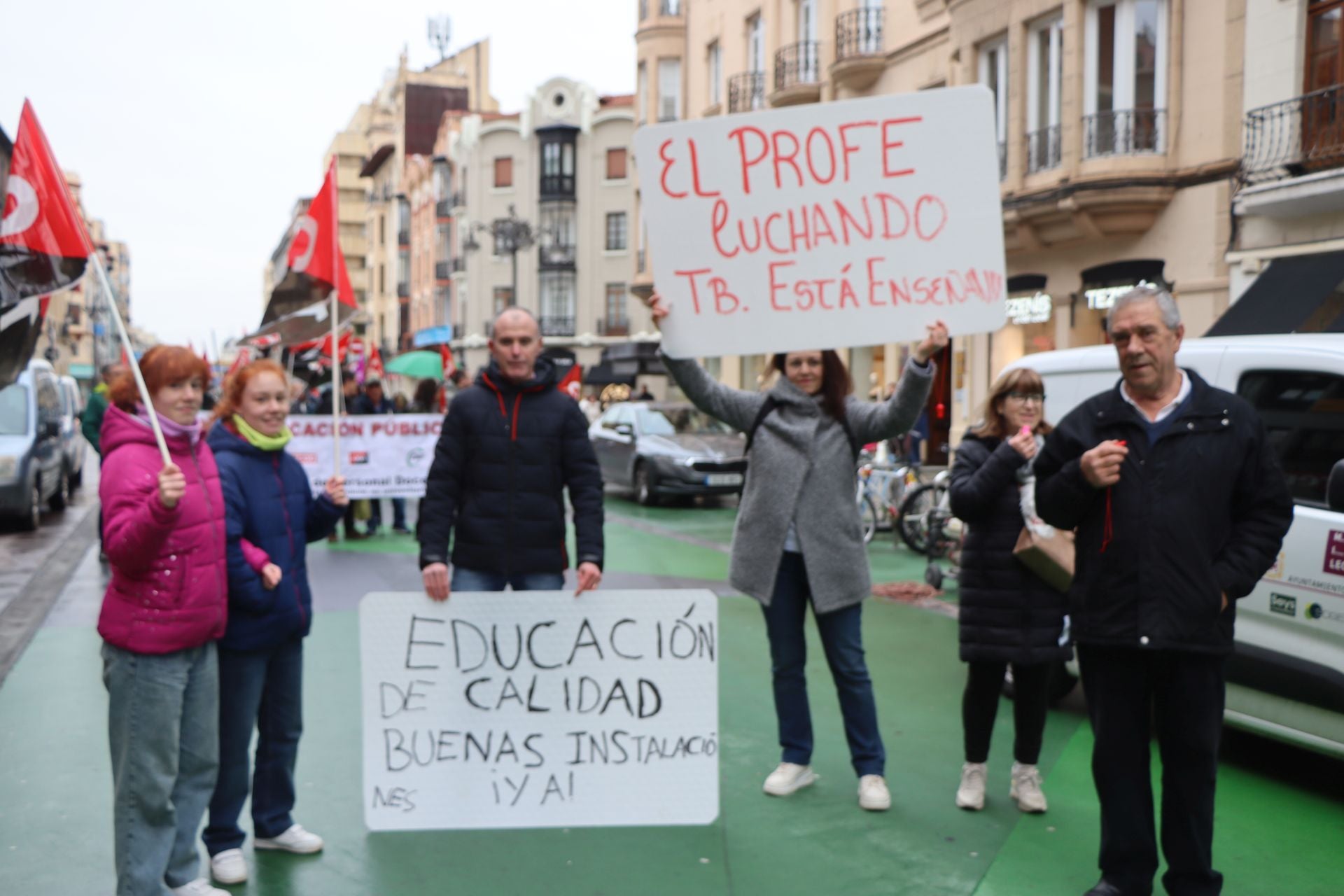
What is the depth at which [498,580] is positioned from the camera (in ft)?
16.1

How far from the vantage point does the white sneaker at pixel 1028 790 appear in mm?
5082

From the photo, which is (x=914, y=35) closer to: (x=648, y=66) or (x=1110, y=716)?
(x=648, y=66)

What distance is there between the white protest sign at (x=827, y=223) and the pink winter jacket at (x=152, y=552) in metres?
1.69

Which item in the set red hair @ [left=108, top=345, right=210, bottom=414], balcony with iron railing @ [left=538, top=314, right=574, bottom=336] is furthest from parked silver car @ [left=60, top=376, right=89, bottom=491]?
balcony with iron railing @ [left=538, top=314, right=574, bottom=336]

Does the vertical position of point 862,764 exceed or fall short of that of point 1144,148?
it falls short

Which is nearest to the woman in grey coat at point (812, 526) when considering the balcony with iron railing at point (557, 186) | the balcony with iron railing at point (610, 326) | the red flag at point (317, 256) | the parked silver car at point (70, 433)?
the red flag at point (317, 256)

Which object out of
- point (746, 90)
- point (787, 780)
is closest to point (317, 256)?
point (787, 780)

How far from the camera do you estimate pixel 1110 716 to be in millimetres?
4023

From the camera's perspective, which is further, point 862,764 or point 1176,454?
point 862,764

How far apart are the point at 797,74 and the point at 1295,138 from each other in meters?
13.4

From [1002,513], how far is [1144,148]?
13.8m

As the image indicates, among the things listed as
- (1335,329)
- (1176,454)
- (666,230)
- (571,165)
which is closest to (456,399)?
(666,230)

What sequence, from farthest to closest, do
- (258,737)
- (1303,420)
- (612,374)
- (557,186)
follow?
(557,186) → (612,374) → (1303,420) → (258,737)

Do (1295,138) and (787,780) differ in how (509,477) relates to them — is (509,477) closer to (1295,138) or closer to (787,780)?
(787,780)
